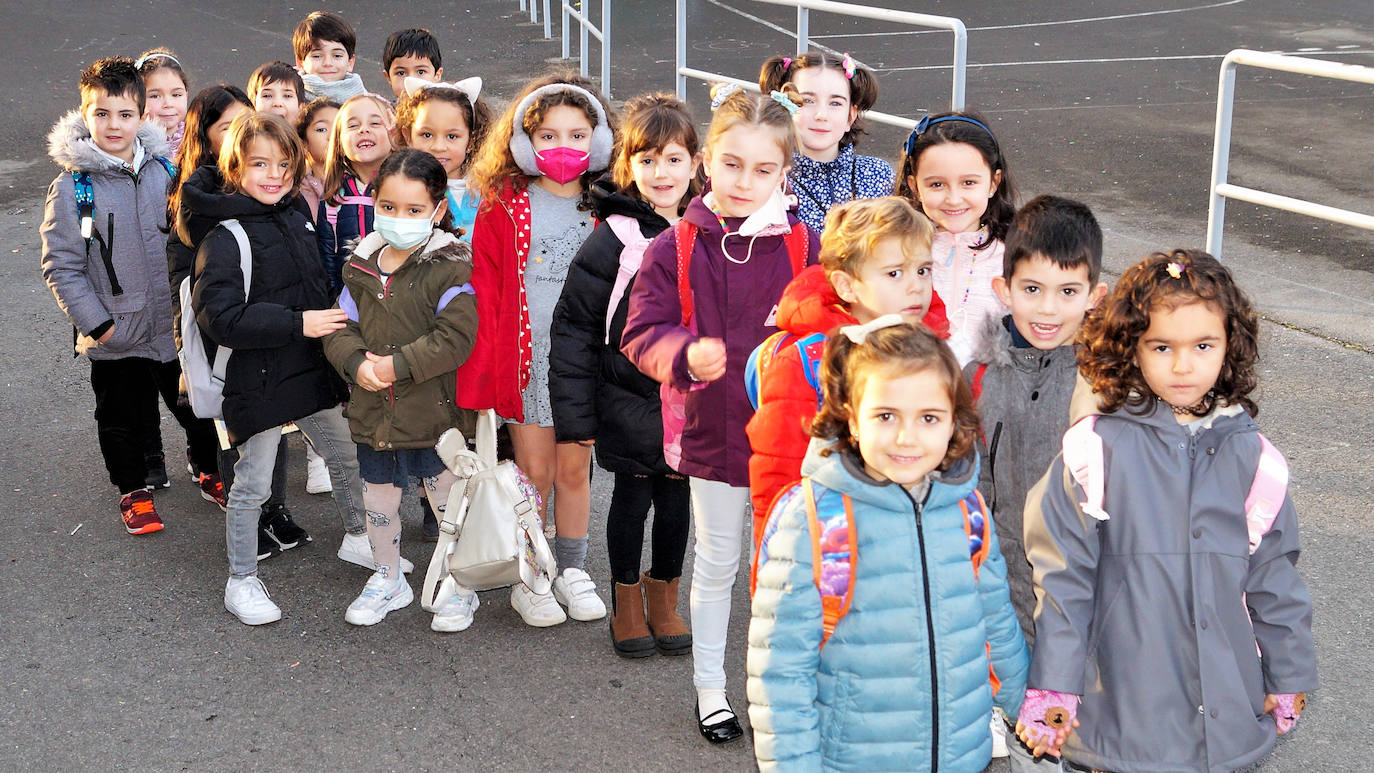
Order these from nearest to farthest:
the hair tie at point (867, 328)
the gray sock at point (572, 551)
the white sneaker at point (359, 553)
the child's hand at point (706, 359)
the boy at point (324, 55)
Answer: the hair tie at point (867, 328) → the child's hand at point (706, 359) → the gray sock at point (572, 551) → the white sneaker at point (359, 553) → the boy at point (324, 55)

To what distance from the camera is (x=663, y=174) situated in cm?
416

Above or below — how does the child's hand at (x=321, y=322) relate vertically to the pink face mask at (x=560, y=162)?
below

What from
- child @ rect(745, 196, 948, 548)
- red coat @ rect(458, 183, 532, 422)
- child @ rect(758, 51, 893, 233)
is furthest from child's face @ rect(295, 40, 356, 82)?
child @ rect(745, 196, 948, 548)

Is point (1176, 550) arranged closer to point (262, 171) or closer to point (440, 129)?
point (262, 171)

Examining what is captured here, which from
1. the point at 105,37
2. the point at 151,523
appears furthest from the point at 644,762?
the point at 105,37

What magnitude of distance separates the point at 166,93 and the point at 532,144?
103 inches

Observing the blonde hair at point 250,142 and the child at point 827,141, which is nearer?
the child at point 827,141

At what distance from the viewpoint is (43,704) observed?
4176mm

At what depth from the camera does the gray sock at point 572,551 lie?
189 inches

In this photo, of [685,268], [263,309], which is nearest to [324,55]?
[263,309]

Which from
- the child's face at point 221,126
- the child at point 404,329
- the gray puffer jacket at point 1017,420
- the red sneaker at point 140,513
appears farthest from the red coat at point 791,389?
the red sneaker at point 140,513

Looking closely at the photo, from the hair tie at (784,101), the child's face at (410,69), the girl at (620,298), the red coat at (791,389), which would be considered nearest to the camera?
the red coat at (791,389)

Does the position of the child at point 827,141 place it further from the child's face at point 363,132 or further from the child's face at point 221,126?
the child's face at point 221,126

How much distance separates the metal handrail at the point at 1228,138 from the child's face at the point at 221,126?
4341 millimetres
